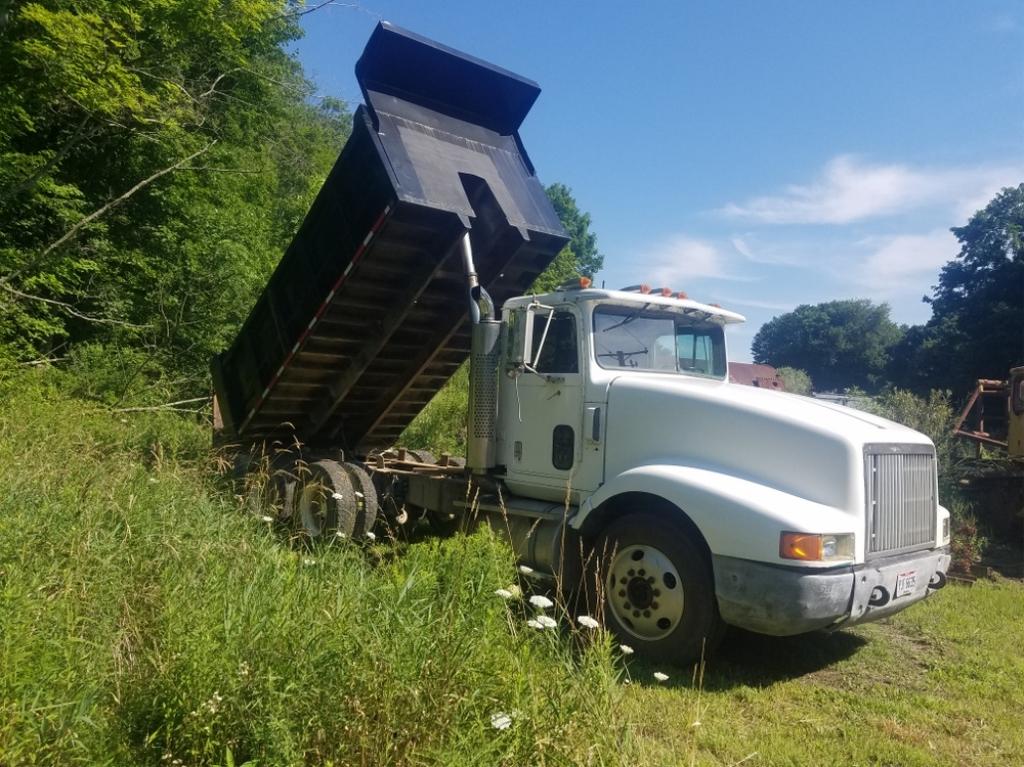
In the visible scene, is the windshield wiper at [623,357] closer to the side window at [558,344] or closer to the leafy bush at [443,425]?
the side window at [558,344]

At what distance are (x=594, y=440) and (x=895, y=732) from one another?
2536 mm

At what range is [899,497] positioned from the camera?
482 cm

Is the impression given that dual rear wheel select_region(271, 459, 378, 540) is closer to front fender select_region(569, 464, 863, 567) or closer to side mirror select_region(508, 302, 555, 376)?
side mirror select_region(508, 302, 555, 376)

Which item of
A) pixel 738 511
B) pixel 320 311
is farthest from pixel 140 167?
pixel 738 511

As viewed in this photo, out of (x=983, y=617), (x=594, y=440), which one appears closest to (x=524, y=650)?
(x=594, y=440)

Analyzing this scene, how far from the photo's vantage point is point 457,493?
661cm

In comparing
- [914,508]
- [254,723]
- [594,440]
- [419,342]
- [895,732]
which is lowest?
[895,732]

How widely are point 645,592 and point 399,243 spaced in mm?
3296

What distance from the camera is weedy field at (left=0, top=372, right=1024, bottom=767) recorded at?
101 inches

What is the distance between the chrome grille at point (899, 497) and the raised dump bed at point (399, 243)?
3317mm

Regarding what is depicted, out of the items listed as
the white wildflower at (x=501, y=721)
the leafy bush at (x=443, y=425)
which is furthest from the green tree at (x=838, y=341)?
the white wildflower at (x=501, y=721)

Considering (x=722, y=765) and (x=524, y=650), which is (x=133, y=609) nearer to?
(x=524, y=650)

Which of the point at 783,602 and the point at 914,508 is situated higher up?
the point at 914,508

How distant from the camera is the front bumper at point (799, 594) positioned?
4.16m
